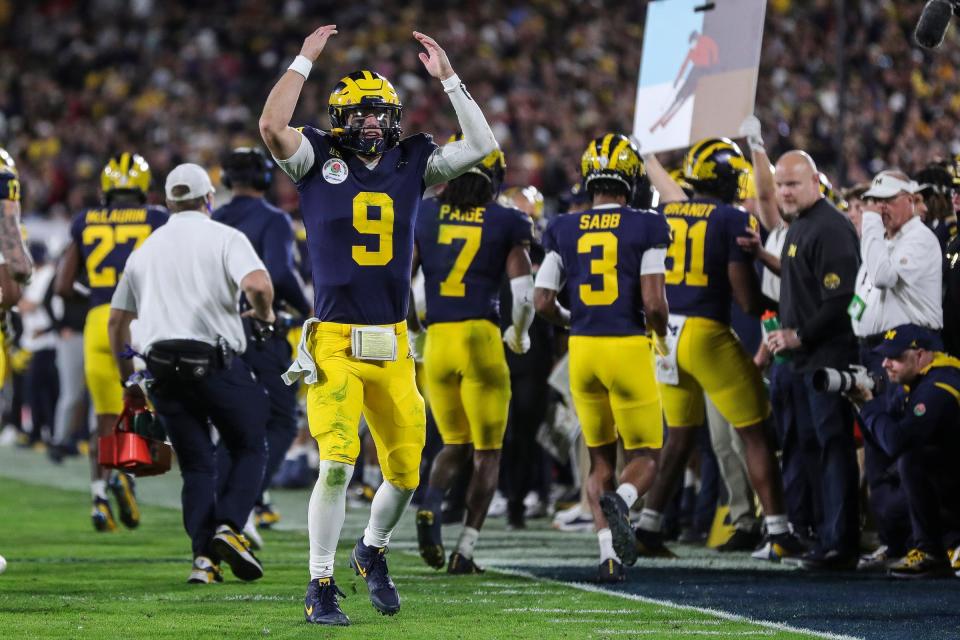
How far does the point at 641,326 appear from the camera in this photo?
8.48 meters

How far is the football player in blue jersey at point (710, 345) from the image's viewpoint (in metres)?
9.23

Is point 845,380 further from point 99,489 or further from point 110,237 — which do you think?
point 99,489

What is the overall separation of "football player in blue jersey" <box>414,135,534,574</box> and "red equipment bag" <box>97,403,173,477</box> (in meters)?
1.49

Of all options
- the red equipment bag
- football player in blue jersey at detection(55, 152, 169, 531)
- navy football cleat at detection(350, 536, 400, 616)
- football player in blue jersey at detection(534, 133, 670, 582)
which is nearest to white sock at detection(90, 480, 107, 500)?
football player in blue jersey at detection(55, 152, 169, 531)

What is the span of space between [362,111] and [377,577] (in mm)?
1990

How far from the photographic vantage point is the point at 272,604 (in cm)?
717

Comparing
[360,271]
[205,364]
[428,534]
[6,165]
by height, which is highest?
[6,165]

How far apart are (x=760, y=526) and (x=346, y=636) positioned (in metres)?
4.60

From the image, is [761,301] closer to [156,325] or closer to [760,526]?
[760,526]

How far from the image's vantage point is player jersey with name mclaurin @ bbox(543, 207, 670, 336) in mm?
8359

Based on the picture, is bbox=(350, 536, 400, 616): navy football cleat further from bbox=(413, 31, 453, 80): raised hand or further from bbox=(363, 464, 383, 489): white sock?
bbox=(363, 464, 383, 489): white sock

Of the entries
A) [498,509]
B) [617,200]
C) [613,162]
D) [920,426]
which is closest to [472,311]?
[617,200]

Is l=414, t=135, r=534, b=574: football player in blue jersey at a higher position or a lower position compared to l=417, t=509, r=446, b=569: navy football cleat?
higher

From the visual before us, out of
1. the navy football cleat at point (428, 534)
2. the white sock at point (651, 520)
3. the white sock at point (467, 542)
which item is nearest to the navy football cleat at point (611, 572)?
the white sock at point (467, 542)
